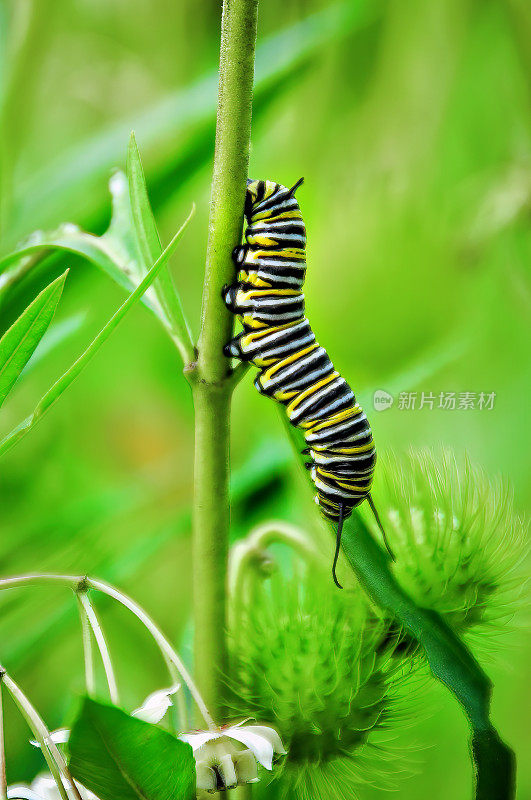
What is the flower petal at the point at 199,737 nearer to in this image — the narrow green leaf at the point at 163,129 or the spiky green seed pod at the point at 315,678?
the spiky green seed pod at the point at 315,678

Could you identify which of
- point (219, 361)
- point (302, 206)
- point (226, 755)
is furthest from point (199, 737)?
point (302, 206)

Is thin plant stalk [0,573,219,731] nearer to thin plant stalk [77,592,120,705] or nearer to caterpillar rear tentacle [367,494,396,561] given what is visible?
thin plant stalk [77,592,120,705]

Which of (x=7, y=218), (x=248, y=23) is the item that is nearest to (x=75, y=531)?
(x=7, y=218)

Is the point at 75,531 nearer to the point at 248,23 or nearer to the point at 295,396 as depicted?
the point at 295,396

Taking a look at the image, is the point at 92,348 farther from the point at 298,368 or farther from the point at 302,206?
the point at 302,206

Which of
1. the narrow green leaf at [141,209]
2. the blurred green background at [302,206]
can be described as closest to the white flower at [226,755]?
the narrow green leaf at [141,209]
